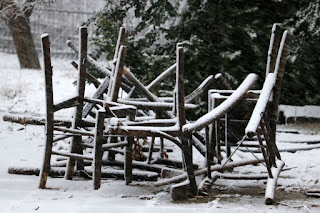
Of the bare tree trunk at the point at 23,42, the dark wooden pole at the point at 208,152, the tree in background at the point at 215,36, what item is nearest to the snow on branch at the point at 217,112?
the dark wooden pole at the point at 208,152

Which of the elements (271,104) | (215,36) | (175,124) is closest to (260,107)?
(271,104)

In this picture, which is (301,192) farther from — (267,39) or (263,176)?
(267,39)

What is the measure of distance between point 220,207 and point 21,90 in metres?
9.72

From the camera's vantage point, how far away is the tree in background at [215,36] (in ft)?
31.5

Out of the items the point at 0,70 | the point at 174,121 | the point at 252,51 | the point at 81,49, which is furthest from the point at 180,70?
the point at 0,70

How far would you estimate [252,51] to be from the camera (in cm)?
1041

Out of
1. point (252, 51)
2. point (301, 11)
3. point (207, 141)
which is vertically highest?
point (301, 11)

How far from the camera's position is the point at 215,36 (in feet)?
33.8

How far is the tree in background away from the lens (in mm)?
9602

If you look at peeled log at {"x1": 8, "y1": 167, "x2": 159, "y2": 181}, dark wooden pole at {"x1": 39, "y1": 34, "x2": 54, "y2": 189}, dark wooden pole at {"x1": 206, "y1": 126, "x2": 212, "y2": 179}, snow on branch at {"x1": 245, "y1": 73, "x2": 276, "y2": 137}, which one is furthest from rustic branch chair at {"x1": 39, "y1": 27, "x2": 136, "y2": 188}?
snow on branch at {"x1": 245, "y1": 73, "x2": 276, "y2": 137}

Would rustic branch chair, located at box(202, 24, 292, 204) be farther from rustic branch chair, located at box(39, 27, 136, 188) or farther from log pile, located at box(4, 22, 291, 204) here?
rustic branch chair, located at box(39, 27, 136, 188)

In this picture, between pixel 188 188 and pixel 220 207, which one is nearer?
pixel 220 207

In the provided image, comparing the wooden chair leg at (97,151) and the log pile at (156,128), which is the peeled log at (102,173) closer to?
the log pile at (156,128)

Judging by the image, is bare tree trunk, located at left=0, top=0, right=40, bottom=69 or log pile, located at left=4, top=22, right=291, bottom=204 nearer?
log pile, located at left=4, top=22, right=291, bottom=204
